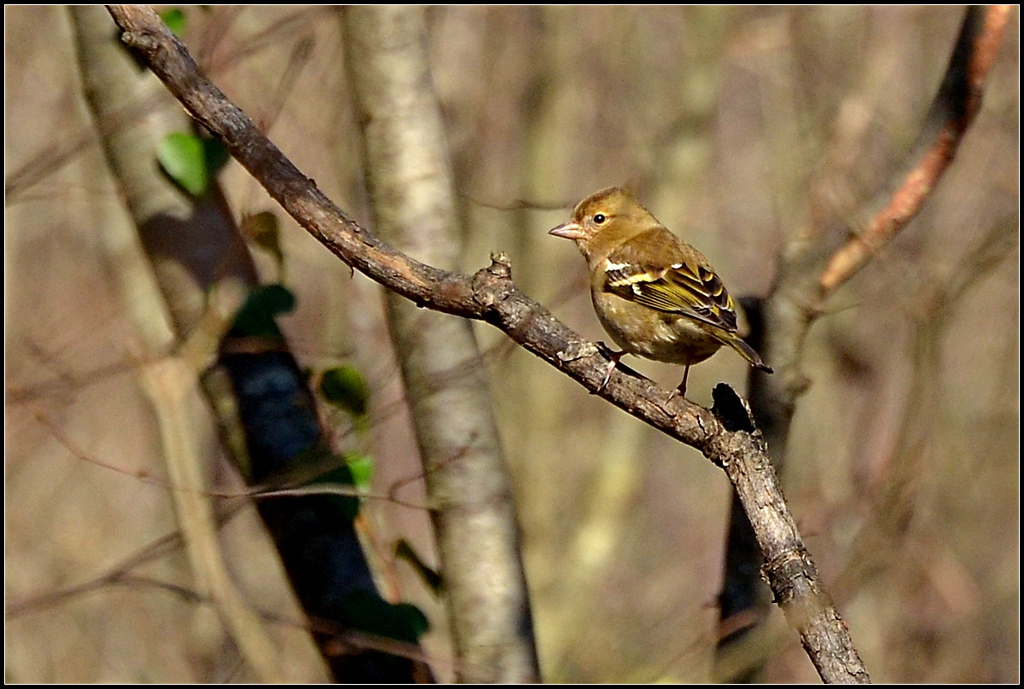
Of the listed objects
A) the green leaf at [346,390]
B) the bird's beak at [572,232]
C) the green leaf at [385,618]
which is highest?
the bird's beak at [572,232]

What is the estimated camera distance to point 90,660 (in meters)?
8.15

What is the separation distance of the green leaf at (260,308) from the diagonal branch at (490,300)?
1326 mm

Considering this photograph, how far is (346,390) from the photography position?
404cm

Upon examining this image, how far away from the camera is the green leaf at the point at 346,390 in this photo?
13.2 feet

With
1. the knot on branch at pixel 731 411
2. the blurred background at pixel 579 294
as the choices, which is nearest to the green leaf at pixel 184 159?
the blurred background at pixel 579 294

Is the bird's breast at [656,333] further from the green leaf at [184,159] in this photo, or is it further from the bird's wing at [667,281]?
the green leaf at [184,159]

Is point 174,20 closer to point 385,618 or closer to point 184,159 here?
Answer: point 184,159

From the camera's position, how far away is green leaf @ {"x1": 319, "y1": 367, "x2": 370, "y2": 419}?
4027 mm

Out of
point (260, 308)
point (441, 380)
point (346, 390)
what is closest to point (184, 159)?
point (260, 308)

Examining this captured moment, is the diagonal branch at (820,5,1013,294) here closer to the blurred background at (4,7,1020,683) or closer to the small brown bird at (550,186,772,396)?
the small brown bird at (550,186,772,396)

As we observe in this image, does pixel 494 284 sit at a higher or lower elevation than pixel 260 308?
lower

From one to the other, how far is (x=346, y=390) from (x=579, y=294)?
13.8 feet

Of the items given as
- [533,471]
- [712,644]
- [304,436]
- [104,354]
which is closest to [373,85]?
[304,436]

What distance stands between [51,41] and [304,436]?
4.60m
